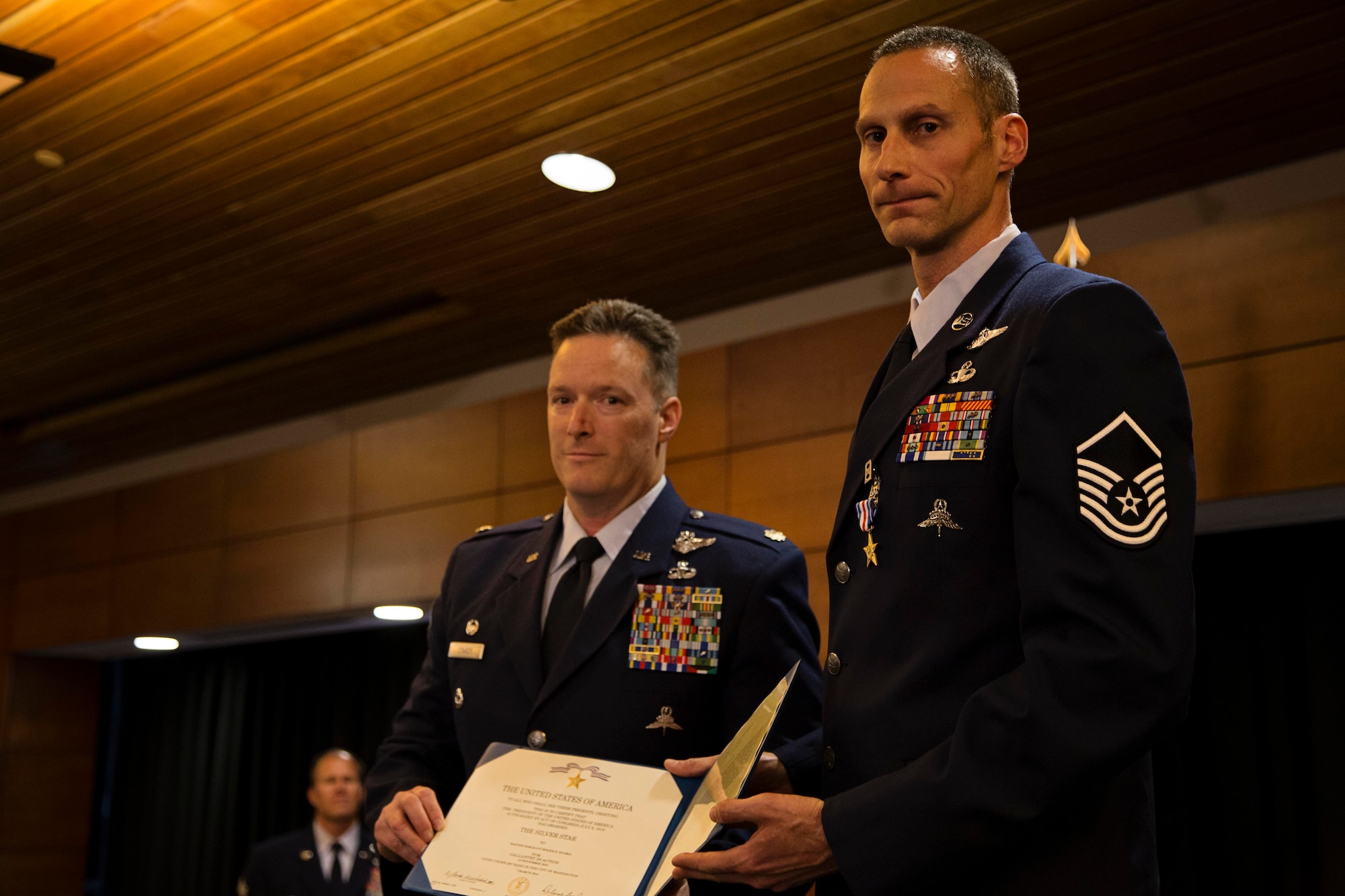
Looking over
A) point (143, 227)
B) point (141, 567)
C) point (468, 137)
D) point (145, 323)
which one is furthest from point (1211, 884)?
point (141, 567)

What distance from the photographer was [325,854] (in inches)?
253

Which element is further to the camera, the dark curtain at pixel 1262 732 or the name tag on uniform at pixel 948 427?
the dark curtain at pixel 1262 732

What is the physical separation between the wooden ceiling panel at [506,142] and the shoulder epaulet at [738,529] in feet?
5.69

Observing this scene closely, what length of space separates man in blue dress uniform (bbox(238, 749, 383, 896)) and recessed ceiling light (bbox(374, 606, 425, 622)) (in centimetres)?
78

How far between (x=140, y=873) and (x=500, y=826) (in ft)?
29.2

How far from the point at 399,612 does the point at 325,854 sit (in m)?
1.28

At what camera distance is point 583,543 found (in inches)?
84.1

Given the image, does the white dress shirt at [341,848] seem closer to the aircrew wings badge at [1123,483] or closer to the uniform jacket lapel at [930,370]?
the uniform jacket lapel at [930,370]

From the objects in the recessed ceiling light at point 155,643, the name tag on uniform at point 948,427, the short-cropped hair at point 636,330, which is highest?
the short-cropped hair at point 636,330

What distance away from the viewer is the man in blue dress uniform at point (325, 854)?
20.5ft

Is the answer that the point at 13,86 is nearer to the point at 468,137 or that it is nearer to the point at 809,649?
the point at 468,137

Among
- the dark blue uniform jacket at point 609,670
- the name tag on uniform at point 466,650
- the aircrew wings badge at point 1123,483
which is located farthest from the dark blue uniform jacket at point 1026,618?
the name tag on uniform at point 466,650

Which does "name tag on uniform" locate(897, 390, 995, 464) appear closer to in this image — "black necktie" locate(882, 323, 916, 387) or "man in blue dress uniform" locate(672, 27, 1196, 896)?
"man in blue dress uniform" locate(672, 27, 1196, 896)

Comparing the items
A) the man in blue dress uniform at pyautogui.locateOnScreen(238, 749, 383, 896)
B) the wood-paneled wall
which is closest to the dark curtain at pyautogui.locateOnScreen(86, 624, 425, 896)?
the wood-paneled wall
